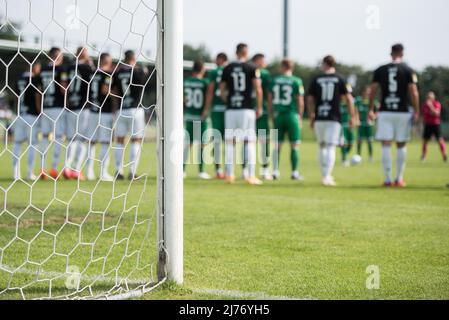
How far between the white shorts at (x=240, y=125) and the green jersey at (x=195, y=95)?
4.72ft

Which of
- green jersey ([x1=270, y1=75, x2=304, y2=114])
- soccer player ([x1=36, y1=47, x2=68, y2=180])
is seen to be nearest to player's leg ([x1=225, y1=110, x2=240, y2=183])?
green jersey ([x1=270, y1=75, x2=304, y2=114])

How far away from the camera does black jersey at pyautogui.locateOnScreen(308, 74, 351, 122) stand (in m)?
11.4

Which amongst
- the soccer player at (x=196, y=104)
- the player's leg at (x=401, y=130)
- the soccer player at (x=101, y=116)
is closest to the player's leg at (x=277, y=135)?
the soccer player at (x=196, y=104)

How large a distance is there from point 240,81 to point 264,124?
7.29 feet

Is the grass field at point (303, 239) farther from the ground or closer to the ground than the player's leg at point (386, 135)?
closer to the ground

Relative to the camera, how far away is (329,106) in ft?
37.4

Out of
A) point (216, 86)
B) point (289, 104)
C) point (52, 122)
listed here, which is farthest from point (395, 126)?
point (52, 122)

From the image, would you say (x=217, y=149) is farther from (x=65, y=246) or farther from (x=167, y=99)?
(x=167, y=99)

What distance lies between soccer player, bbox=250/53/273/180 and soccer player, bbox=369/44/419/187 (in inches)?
85.6

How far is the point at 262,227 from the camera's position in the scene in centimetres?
647

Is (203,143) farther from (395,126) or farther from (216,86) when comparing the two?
(395,126)

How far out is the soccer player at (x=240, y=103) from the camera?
1145 cm

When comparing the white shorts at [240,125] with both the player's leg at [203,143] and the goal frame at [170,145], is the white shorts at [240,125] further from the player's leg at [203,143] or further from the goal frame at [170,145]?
the goal frame at [170,145]

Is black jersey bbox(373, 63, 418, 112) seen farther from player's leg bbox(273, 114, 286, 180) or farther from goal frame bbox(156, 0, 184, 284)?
goal frame bbox(156, 0, 184, 284)
